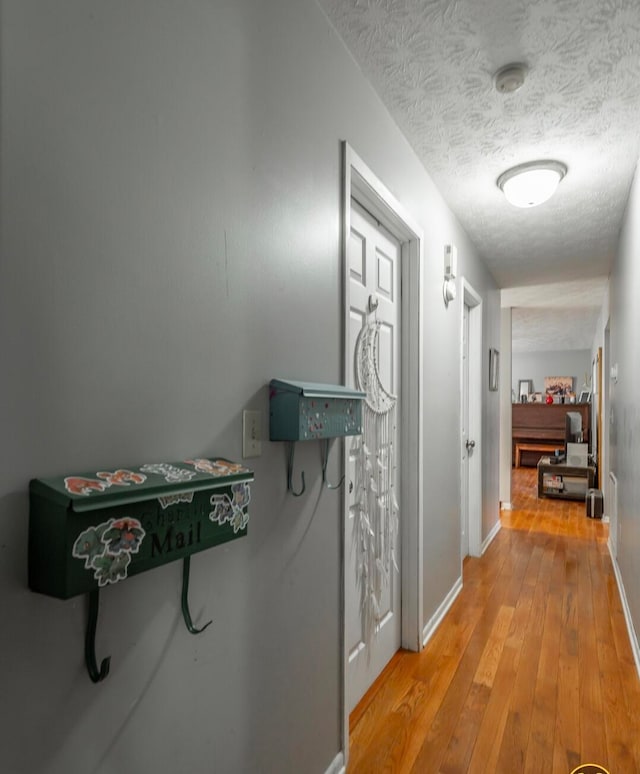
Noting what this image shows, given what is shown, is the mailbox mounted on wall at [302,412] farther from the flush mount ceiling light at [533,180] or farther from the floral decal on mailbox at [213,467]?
the flush mount ceiling light at [533,180]

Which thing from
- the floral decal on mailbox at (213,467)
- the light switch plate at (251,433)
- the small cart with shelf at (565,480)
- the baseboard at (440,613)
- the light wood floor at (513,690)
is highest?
the light switch plate at (251,433)

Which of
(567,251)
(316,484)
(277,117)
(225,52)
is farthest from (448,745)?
(567,251)

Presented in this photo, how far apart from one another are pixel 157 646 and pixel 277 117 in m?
1.28

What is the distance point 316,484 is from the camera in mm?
1475

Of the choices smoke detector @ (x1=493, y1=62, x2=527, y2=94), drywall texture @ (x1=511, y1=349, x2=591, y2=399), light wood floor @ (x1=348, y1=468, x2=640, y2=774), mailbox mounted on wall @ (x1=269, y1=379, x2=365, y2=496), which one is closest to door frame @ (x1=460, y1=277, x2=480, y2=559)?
light wood floor @ (x1=348, y1=468, x2=640, y2=774)

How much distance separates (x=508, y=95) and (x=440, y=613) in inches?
102

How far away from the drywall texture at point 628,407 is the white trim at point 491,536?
3.22 feet

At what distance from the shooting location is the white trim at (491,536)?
405cm

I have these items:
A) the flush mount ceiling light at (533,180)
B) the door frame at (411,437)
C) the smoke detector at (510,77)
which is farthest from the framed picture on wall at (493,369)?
the smoke detector at (510,77)

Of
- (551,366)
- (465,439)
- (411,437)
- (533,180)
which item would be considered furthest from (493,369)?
(551,366)

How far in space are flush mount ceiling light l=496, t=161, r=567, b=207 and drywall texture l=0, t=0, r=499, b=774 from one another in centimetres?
121

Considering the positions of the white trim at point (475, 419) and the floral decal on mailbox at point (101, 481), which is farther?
the white trim at point (475, 419)

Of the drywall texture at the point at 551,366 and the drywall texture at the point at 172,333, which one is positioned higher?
the drywall texture at the point at 551,366

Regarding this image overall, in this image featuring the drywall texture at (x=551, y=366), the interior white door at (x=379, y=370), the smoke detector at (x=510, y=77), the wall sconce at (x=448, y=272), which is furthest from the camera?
the drywall texture at (x=551, y=366)
